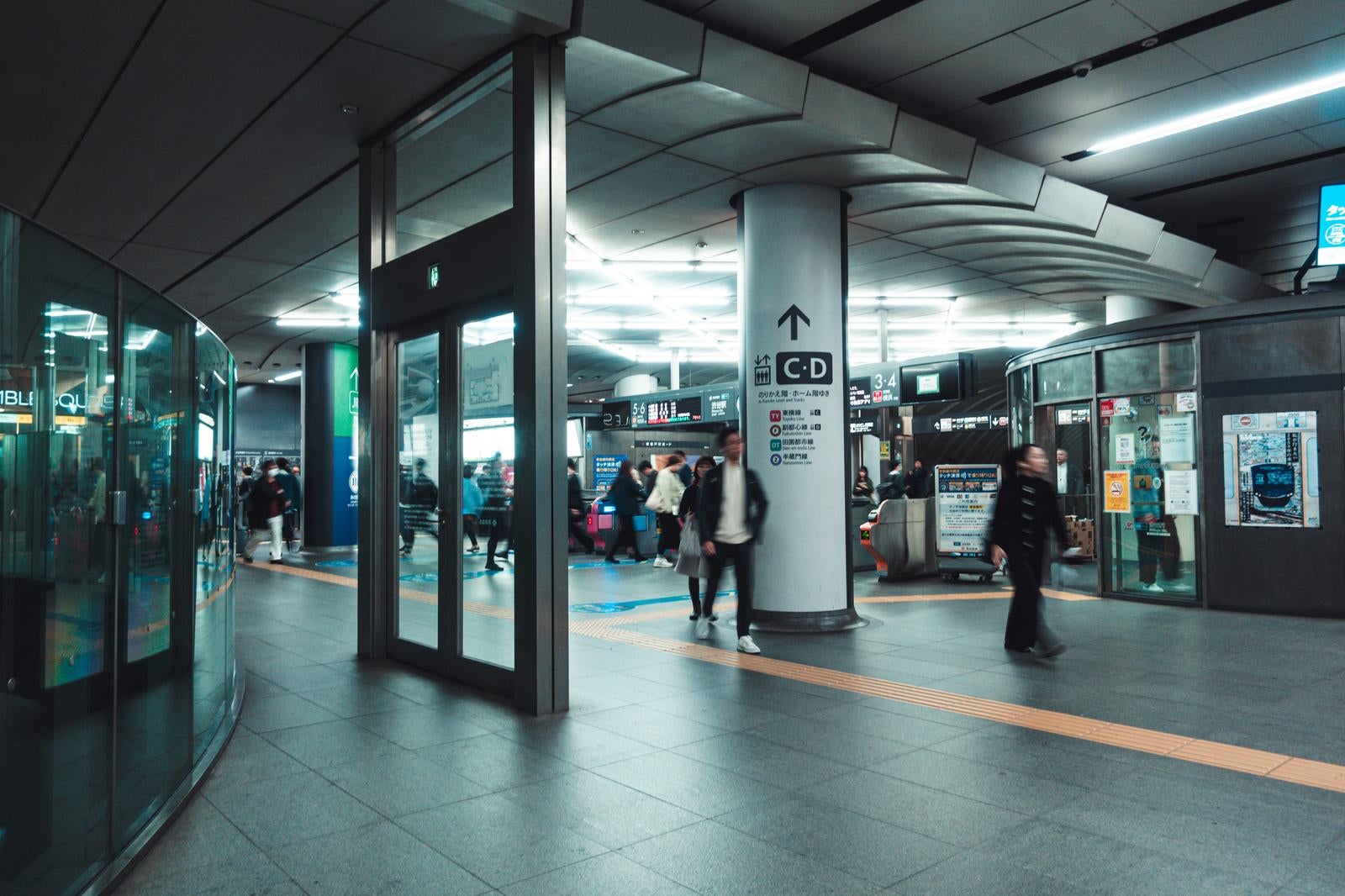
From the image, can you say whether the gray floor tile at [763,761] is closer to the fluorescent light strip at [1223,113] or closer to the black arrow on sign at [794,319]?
the black arrow on sign at [794,319]

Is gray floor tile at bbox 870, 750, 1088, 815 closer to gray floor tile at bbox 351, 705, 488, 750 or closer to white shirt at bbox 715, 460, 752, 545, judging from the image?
gray floor tile at bbox 351, 705, 488, 750

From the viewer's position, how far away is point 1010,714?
5137mm

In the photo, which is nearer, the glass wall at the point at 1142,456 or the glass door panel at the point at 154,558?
the glass door panel at the point at 154,558

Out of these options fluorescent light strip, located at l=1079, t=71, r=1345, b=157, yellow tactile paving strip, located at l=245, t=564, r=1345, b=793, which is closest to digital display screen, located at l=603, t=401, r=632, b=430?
yellow tactile paving strip, located at l=245, t=564, r=1345, b=793

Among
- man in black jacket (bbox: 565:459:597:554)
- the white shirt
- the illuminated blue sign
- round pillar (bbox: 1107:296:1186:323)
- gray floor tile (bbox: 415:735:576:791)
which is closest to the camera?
gray floor tile (bbox: 415:735:576:791)

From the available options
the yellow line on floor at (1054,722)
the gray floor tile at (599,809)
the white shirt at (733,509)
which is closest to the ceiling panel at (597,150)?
the white shirt at (733,509)

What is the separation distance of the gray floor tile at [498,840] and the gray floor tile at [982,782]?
5.09ft

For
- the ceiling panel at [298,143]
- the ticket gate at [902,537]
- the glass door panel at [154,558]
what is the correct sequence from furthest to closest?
the ticket gate at [902,537] → the ceiling panel at [298,143] → the glass door panel at [154,558]

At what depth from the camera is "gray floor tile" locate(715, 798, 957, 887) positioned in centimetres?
315

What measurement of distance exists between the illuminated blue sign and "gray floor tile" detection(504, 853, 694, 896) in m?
9.51

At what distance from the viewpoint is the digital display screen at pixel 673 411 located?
16.0m

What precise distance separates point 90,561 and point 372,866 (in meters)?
1.36

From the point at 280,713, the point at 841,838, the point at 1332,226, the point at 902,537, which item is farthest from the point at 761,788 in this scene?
the point at 1332,226

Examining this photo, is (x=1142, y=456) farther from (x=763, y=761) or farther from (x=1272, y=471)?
(x=763, y=761)
